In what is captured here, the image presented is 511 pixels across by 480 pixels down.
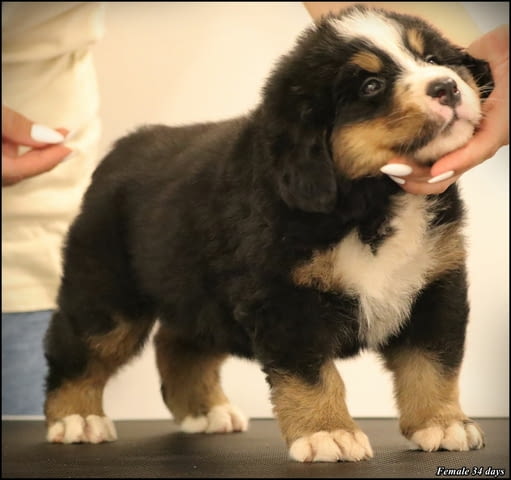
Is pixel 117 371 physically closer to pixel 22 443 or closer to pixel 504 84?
pixel 22 443

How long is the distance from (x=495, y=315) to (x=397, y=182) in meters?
2.24

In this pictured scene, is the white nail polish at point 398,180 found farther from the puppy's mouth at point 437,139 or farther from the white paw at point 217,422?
the white paw at point 217,422

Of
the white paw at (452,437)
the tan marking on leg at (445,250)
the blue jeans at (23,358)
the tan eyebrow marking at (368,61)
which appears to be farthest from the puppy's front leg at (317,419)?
→ the blue jeans at (23,358)

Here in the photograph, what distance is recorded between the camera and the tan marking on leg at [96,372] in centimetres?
300

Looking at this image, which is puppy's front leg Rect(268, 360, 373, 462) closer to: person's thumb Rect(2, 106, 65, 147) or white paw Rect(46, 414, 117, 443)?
white paw Rect(46, 414, 117, 443)

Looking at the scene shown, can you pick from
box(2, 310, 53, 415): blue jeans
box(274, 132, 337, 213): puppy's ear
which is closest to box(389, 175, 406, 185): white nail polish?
box(274, 132, 337, 213): puppy's ear

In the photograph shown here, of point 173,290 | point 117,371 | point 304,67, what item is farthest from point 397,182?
point 117,371

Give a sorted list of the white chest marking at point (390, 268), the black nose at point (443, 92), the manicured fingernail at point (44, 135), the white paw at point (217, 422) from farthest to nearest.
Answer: the manicured fingernail at point (44, 135)
the white paw at point (217, 422)
the white chest marking at point (390, 268)
the black nose at point (443, 92)

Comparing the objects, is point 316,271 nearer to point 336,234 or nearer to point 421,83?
point 336,234

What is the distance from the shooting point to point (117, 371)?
3.15 meters

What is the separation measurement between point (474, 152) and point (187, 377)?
153 centimetres

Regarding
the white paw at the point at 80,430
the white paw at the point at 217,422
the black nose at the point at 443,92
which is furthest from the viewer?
the white paw at the point at 217,422

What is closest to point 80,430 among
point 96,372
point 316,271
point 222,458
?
point 96,372

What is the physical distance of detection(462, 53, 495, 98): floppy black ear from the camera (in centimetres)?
238
